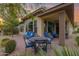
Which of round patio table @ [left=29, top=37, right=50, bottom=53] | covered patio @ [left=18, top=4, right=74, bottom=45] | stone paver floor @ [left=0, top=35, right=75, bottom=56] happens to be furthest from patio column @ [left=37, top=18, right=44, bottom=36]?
stone paver floor @ [left=0, top=35, right=75, bottom=56]

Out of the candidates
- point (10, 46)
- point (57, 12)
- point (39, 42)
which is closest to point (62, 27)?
point (57, 12)

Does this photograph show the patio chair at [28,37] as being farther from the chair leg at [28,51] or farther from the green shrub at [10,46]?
the green shrub at [10,46]

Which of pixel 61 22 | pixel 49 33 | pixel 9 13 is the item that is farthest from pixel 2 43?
pixel 61 22

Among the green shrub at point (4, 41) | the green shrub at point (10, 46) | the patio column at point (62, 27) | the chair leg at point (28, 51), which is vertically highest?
the patio column at point (62, 27)

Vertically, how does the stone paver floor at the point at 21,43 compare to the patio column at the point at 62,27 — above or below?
below

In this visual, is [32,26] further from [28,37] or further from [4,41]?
[4,41]

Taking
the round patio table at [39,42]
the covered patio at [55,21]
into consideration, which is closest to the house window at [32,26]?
the covered patio at [55,21]

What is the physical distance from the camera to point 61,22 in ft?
15.0

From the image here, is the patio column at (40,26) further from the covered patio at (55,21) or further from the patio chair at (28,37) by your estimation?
the patio chair at (28,37)

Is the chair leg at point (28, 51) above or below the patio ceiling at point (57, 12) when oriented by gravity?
below

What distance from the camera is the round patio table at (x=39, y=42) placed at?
15.1 feet

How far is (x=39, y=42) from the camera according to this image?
464cm

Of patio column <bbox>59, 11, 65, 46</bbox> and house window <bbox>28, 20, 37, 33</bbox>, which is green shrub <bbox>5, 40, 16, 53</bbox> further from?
patio column <bbox>59, 11, 65, 46</bbox>

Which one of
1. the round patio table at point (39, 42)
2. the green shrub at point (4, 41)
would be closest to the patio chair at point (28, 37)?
the round patio table at point (39, 42)
